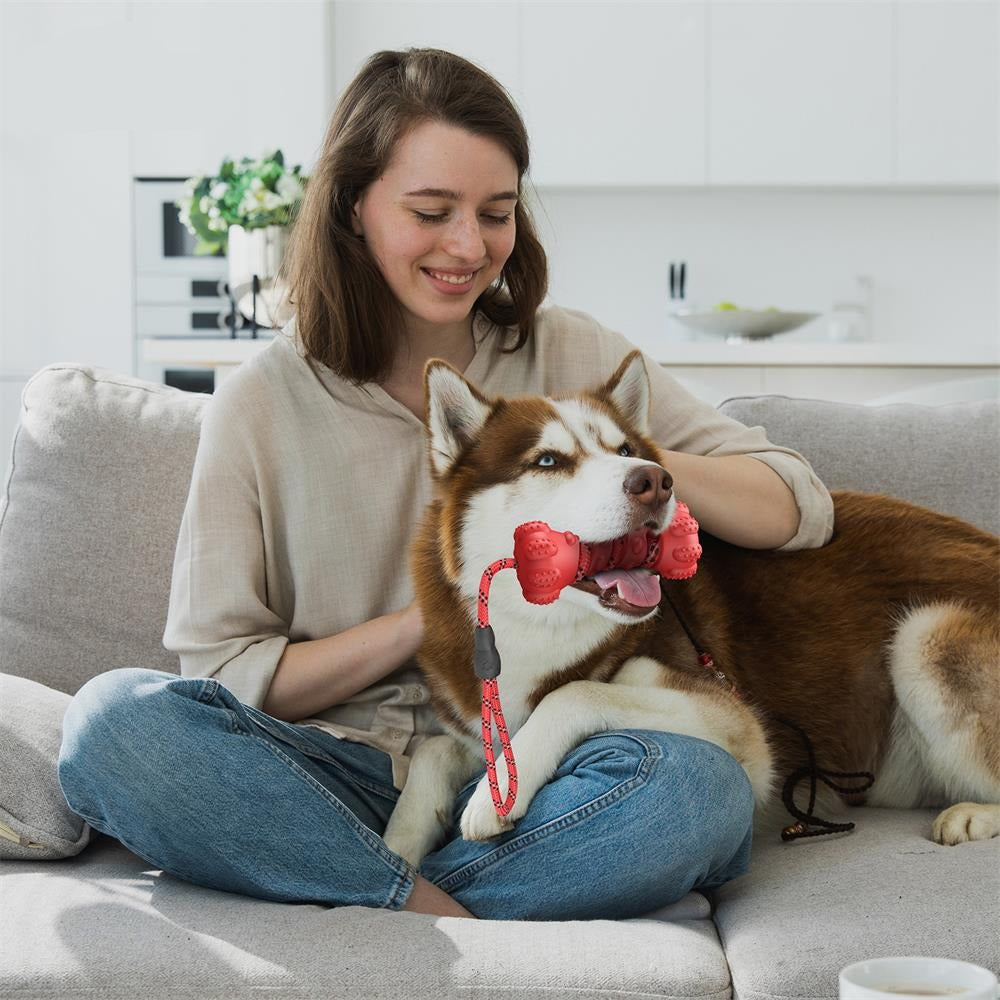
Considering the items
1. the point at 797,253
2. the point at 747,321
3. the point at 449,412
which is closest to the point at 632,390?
the point at 449,412

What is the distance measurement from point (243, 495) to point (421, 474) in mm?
259

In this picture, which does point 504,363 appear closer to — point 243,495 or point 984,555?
point 243,495

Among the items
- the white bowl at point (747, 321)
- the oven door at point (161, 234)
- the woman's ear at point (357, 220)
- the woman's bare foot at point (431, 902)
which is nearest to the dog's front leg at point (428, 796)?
the woman's bare foot at point (431, 902)

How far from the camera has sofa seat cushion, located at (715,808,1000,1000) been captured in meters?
1.23

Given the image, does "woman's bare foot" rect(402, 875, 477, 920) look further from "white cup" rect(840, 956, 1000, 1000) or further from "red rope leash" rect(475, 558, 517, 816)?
"white cup" rect(840, 956, 1000, 1000)

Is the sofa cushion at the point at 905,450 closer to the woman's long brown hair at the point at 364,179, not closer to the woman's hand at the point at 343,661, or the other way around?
the woman's long brown hair at the point at 364,179

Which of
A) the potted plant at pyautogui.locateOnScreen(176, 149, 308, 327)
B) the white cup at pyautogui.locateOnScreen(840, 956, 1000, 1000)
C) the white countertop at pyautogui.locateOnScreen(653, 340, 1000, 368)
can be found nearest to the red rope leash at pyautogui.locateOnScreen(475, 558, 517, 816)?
the white cup at pyautogui.locateOnScreen(840, 956, 1000, 1000)

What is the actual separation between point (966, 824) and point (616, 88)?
4565 mm

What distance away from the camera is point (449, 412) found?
1537 millimetres

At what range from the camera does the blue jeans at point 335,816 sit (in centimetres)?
135

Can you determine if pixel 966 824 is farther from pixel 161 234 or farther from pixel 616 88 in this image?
pixel 161 234

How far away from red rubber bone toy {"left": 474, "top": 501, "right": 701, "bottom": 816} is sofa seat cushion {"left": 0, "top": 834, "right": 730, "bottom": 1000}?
17 cm

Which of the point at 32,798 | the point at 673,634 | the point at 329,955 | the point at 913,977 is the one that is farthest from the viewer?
the point at 673,634

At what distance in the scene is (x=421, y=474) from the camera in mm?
1788
